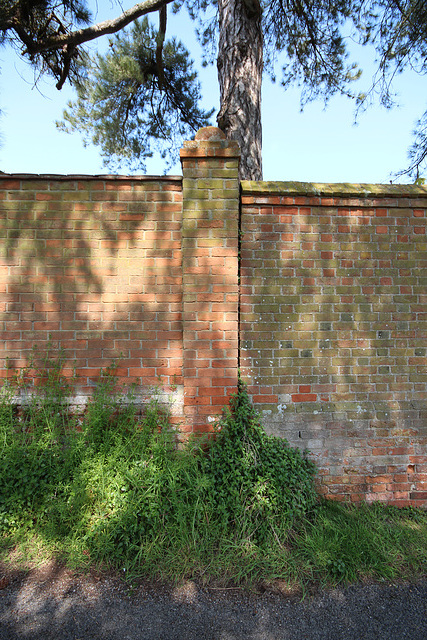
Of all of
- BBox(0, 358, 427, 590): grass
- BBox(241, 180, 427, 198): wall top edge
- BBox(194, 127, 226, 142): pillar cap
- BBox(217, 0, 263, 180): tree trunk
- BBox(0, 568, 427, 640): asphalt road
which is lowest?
BBox(0, 568, 427, 640): asphalt road

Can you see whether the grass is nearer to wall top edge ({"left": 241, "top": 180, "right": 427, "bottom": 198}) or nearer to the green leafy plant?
the green leafy plant

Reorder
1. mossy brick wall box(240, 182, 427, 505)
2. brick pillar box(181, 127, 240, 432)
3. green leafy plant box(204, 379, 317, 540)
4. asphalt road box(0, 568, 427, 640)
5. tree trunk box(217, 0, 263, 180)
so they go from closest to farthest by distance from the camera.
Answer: asphalt road box(0, 568, 427, 640)
green leafy plant box(204, 379, 317, 540)
brick pillar box(181, 127, 240, 432)
mossy brick wall box(240, 182, 427, 505)
tree trunk box(217, 0, 263, 180)

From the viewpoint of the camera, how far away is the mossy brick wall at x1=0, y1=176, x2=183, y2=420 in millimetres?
3131

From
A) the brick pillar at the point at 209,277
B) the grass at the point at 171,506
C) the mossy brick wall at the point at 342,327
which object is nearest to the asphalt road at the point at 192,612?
the grass at the point at 171,506

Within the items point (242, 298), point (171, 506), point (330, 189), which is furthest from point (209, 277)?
point (171, 506)

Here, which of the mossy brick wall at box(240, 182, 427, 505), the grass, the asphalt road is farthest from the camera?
the mossy brick wall at box(240, 182, 427, 505)

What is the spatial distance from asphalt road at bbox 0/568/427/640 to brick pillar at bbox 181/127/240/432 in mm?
1136

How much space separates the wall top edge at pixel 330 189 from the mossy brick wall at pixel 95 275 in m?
0.69

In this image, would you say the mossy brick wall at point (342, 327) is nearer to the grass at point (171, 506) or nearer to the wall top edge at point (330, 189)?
the wall top edge at point (330, 189)

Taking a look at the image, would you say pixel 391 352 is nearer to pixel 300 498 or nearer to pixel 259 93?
pixel 300 498

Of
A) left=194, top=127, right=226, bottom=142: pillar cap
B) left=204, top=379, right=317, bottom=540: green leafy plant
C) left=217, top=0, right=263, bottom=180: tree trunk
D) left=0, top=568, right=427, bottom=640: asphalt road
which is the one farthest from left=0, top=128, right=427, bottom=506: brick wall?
left=217, top=0, right=263, bottom=180: tree trunk

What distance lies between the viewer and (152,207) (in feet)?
10.4

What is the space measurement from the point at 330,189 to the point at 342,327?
1.20m

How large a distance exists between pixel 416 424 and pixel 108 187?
11.0ft
